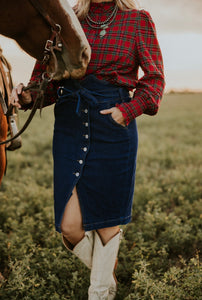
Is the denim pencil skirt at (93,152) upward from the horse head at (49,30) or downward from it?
downward

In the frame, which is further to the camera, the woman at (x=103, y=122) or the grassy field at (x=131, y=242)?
the grassy field at (x=131, y=242)

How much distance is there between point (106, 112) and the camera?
189 centimetres

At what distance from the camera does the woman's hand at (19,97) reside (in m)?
2.00

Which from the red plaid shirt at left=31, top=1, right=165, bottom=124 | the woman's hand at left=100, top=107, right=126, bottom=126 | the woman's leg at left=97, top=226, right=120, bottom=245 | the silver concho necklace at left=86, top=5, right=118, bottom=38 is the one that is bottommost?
the woman's leg at left=97, top=226, right=120, bottom=245

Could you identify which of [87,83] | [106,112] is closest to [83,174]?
[106,112]

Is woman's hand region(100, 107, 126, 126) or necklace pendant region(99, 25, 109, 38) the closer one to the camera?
woman's hand region(100, 107, 126, 126)

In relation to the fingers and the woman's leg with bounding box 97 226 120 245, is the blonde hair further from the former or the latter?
the woman's leg with bounding box 97 226 120 245

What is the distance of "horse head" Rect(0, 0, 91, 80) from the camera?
5.40 feet

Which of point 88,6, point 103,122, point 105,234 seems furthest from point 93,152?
point 88,6

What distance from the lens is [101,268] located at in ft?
6.86

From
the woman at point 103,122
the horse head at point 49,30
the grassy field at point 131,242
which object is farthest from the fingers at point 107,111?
the grassy field at point 131,242

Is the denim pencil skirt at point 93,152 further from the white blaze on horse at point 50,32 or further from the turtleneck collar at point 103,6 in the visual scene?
the turtleneck collar at point 103,6

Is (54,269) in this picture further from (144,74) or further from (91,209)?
(144,74)

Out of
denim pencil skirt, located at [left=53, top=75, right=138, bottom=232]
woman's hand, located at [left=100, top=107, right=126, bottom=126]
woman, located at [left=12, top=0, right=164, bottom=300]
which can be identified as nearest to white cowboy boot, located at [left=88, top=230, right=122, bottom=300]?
woman, located at [left=12, top=0, right=164, bottom=300]
